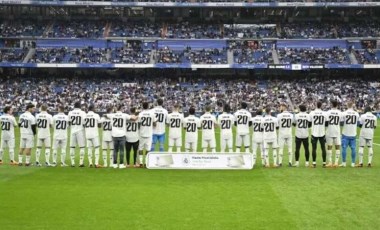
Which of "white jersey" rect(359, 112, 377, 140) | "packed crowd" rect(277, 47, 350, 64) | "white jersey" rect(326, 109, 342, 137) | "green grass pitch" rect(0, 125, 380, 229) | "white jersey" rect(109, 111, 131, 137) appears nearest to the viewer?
"green grass pitch" rect(0, 125, 380, 229)

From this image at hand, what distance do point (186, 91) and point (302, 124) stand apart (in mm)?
36678

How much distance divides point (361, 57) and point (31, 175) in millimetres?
48761

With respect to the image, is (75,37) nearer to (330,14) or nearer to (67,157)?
(330,14)

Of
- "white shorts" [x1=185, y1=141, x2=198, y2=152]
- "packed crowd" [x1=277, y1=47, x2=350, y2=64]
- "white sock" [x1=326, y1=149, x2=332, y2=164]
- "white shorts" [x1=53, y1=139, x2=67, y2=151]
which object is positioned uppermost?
"packed crowd" [x1=277, y1=47, x2=350, y2=64]

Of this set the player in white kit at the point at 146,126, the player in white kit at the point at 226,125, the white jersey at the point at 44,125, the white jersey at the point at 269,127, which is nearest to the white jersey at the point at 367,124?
the white jersey at the point at 269,127

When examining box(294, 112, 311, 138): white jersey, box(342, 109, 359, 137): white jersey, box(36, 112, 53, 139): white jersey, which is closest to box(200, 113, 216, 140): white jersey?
box(294, 112, 311, 138): white jersey

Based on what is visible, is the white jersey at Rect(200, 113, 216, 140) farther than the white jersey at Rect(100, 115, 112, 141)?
Yes

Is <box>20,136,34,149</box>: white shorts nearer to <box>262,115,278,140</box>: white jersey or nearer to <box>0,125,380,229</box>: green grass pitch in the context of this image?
<box>0,125,380,229</box>: green grass pitch

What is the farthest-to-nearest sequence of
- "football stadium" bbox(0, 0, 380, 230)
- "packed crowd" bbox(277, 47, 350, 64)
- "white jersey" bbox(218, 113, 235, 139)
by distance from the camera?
"packed crowd" bbox(277, 47, 350, 64)
"white jersey" bbox(218, 113, 235, 139)
"football stadium" bbox(0, 0, 380, 230)

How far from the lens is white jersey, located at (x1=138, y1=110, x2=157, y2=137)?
653 inches

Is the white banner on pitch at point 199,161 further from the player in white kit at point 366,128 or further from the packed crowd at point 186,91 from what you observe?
the packed crowd at point 186,91

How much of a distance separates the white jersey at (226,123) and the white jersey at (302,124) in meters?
2.22

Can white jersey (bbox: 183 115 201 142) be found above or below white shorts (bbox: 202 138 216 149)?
above

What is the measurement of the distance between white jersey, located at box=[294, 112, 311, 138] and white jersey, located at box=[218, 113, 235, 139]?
87.6 inches
